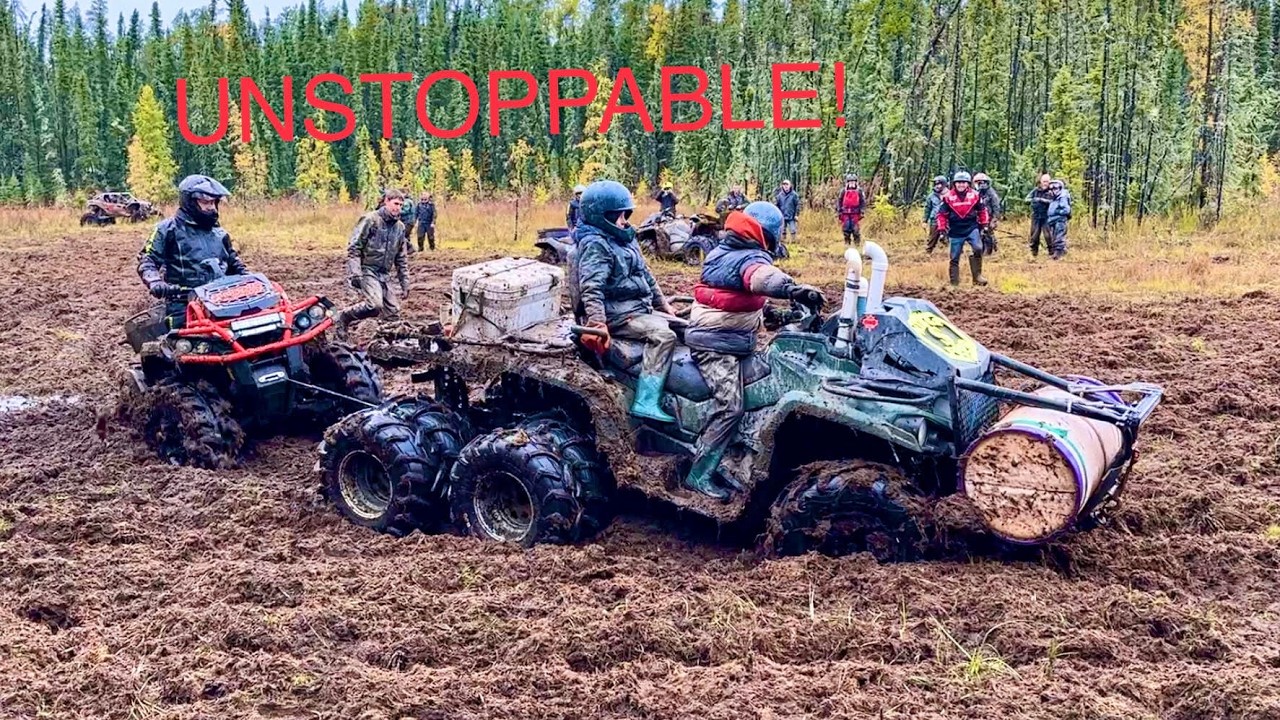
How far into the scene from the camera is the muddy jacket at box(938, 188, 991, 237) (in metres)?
17.0

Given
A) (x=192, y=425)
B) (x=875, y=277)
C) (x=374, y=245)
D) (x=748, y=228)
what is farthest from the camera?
(x=374, y=245)

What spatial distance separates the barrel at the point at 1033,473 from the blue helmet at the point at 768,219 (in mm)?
1575

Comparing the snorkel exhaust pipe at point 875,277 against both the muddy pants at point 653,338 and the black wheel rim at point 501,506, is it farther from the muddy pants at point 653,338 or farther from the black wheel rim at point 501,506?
the black wheel rim at point 501,506

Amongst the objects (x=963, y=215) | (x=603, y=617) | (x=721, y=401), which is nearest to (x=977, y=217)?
(x=963, y=215)

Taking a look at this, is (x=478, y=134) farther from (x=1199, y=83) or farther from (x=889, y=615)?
(x=889, y=615)

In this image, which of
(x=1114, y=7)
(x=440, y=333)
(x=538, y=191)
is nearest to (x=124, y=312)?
(x=440, y=333)

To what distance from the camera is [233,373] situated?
29.5 ft

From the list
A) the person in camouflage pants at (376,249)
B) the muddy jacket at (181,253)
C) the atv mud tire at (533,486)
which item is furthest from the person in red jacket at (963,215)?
the atv mud tire at (533,486)

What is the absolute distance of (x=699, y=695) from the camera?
15.8ft

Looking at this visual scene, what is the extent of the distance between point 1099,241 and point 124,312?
16.6 metres

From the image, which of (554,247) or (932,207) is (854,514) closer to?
(554,247)

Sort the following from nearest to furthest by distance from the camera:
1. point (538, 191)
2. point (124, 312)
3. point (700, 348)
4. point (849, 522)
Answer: point (849, 522), point (700, 348), point (124, 312), point (538, 191)

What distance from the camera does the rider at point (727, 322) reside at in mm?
6523

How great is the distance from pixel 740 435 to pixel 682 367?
0.51 meters
